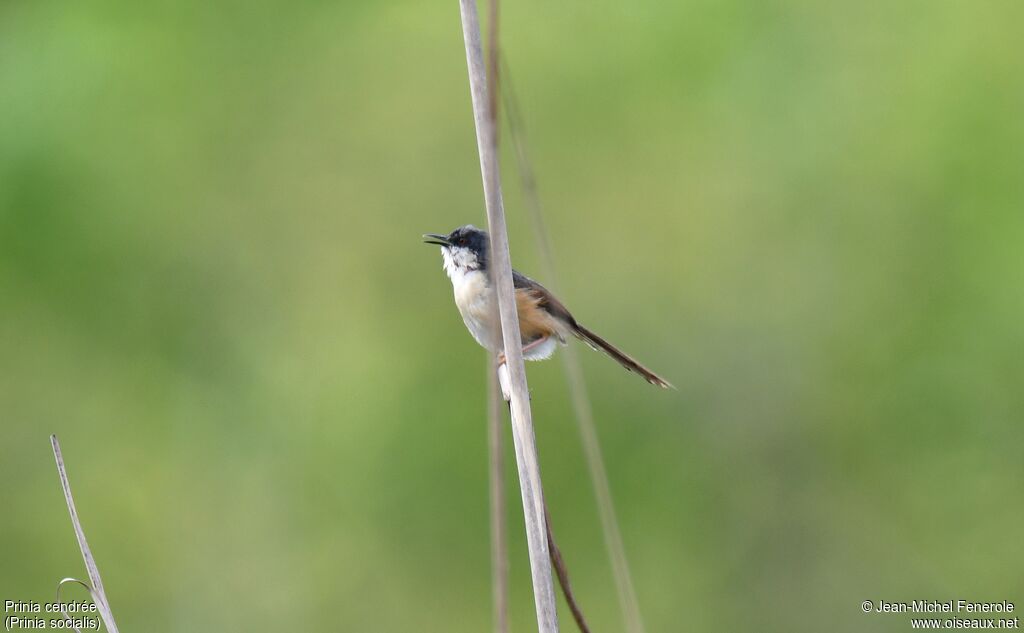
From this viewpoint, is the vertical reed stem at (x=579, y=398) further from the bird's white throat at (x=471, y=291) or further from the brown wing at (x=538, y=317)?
the brown wing at (x=538, y=317)

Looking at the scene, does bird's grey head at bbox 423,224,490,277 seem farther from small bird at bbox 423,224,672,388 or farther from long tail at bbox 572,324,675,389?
long tail at bbox 572,324,675,389

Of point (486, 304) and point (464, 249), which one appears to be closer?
point (486, 304)

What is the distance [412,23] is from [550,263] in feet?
47.2

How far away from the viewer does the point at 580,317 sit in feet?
41.3

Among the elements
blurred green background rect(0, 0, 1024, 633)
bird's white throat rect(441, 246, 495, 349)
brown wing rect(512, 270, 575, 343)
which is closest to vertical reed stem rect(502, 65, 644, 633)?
bird's white throat rect(441, 246, 495, 349)

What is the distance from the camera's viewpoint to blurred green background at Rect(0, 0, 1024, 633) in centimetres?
1298

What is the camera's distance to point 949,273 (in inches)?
559

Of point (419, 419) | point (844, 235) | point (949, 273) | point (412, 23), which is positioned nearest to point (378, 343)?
point (419, 419)

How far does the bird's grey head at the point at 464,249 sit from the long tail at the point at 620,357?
59cm

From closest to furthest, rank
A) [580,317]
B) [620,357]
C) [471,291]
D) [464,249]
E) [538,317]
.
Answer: [620,357] < [471,291] < [538,317] < [464,249] < [580,317]

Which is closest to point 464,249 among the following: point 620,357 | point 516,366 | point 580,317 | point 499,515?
point 620,357

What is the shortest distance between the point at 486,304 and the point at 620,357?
664mm

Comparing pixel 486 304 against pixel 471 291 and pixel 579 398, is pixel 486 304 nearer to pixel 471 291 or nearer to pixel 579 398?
pixel 471 291

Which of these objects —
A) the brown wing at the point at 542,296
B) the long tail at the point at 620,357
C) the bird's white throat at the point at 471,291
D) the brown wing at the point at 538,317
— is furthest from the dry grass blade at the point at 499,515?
the brown wing at the point at 538,317
